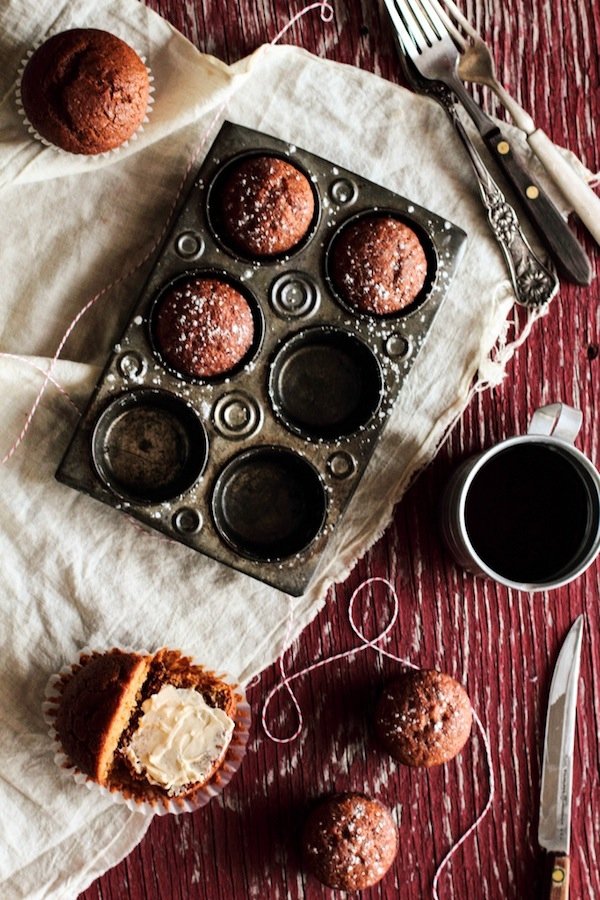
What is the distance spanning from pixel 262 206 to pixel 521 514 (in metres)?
0.71

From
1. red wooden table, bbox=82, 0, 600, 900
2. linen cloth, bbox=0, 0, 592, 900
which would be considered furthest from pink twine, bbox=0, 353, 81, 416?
red wooden table, bbox=82, 0, 600, 900

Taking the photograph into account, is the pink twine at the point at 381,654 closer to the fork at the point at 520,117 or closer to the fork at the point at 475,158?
the fork at the point at 475,158

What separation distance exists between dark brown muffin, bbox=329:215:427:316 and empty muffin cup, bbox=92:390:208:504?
37cm

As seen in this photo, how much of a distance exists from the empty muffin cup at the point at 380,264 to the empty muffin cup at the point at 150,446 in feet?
1.20

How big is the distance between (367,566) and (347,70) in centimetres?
94

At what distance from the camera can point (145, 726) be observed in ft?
5.54

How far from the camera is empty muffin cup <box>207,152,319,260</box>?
1.73m

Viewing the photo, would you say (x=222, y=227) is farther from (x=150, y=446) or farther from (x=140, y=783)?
(x=140, y=783)

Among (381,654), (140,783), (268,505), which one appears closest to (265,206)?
(268,505)

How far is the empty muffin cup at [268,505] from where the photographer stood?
183 cm

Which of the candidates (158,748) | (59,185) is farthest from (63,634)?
(59,185)

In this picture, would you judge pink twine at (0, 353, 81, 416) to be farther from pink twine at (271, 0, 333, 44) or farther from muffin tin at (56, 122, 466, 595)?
pink twine at (271, 0, 333, 44)

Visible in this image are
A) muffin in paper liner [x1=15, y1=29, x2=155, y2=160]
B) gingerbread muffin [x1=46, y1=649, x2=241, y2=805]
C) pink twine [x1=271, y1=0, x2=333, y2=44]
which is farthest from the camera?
pink twine [x1=271, y1=0, x2=333, y2=44]

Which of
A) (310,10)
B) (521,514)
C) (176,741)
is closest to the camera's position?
(176,741)
